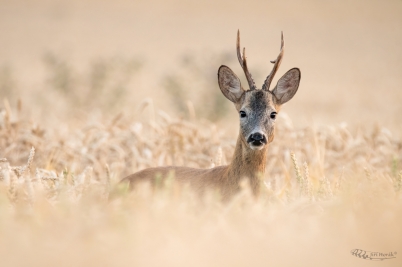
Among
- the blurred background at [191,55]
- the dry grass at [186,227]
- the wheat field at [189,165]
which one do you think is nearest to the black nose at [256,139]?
the wheat field at [189,165]

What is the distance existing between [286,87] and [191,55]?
409 inches

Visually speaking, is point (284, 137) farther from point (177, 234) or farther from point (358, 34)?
point (358, 34)

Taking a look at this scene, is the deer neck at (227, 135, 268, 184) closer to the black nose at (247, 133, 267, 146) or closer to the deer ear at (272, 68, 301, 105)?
the black nose at (247, 133, 267, 146)

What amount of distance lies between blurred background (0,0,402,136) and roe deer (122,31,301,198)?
11.4 ft

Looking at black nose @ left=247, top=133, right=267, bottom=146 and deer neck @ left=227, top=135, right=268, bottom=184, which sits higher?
black nose @ left=247, top=133, right=267, bottom=146

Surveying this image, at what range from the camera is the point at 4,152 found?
9.48 metres

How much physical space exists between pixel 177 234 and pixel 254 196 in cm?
277

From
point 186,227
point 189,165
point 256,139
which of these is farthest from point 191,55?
point 186,227

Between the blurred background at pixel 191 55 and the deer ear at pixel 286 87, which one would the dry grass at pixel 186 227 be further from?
the blurred background at pixel 191 55

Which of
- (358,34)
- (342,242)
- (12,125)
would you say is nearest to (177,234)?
(342,242)

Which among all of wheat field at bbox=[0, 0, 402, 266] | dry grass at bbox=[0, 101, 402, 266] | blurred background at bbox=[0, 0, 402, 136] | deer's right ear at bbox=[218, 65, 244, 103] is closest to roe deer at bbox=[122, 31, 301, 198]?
deer's right ear at bbox=[218, 65, 244, 103]

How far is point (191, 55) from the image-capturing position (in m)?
17.7

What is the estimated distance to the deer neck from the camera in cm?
660

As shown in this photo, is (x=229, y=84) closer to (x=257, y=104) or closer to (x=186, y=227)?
(x=257, y=104)
